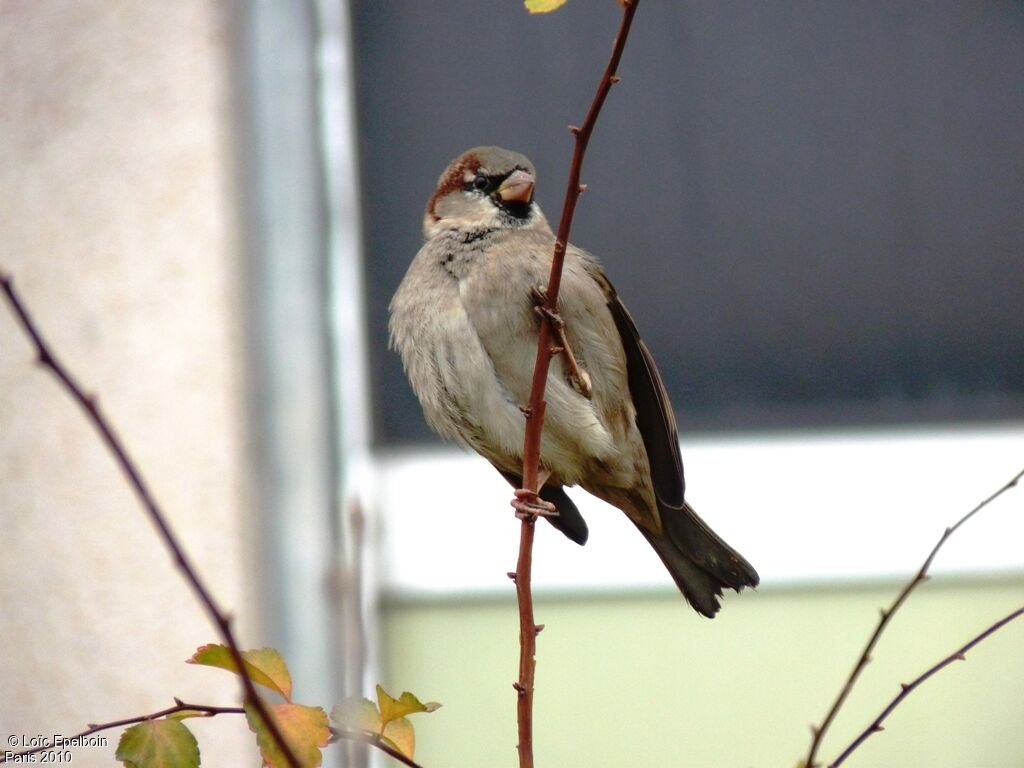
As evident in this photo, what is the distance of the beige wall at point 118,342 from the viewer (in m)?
2.21

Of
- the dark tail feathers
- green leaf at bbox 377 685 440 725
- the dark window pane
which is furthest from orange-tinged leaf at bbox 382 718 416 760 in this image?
the dark window pane

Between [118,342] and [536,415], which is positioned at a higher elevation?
[536,415]

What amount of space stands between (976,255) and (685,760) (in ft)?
3.76

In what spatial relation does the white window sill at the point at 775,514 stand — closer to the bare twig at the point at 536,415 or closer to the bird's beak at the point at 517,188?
the bird's beak at the point at 517,188

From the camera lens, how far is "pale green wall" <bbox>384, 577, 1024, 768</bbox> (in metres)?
2.26

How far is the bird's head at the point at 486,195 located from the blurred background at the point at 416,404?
86cm

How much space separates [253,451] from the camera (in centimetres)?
227

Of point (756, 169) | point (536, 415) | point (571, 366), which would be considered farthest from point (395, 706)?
point (756, 169)

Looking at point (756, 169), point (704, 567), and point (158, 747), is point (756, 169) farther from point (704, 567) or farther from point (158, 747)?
point (158, 747)

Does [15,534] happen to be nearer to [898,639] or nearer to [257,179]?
[257,179]

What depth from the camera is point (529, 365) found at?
1.28 m

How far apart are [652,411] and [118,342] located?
128 cm

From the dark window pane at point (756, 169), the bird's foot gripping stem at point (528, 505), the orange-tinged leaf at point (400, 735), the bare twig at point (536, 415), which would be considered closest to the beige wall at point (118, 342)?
the dark window pane at point (756, 169)

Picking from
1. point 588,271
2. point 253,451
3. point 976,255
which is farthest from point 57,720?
point 976,255
